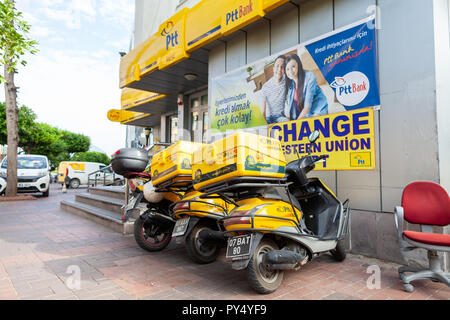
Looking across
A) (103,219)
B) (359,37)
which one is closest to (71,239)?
(103,219)

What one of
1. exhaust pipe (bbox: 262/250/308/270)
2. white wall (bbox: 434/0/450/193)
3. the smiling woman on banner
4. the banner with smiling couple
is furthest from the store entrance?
exhaust pipe (bbox: 262/250/308/270)

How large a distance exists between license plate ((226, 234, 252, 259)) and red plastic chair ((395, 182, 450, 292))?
1.69 meters

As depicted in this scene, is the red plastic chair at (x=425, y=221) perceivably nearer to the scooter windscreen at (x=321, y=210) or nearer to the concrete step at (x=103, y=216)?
the scooter windscreen at (x=321, y=210)

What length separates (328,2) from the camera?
4758mm

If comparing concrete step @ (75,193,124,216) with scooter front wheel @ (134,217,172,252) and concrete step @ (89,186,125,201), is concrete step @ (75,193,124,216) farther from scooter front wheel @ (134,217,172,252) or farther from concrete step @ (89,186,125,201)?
scooter front wheel @ (134,217,172,252)

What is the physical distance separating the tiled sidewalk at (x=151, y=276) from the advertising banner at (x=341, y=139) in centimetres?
138

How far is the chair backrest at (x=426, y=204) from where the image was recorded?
3188 millimetres

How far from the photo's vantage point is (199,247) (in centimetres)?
389

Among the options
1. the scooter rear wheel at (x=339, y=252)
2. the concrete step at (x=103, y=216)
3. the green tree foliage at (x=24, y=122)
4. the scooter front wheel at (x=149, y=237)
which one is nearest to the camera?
the scooter rear wheel at (x=339, y=252)

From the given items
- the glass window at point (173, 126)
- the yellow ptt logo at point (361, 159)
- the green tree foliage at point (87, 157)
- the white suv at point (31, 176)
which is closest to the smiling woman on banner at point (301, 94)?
the yellow ptt logo at point (361, 159)

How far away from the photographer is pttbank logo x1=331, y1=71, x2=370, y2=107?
4.19 m

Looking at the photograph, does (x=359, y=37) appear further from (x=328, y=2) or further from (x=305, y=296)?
(x=305, y=296)

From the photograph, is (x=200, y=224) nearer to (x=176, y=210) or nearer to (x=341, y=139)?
(x=176, y=210)

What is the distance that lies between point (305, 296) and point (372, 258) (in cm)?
181
